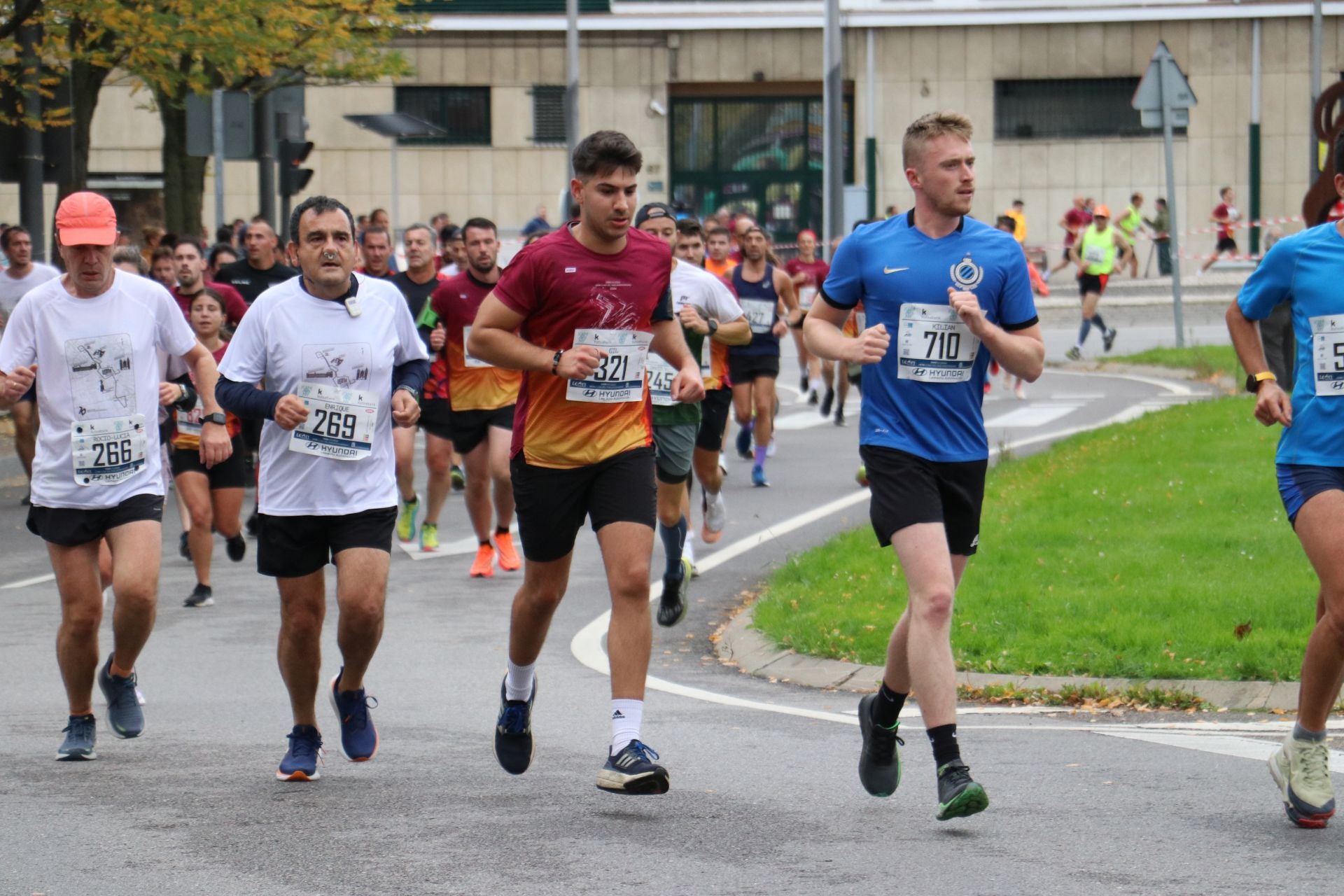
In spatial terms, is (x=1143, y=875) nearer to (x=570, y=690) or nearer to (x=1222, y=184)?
(x=570, y=690)

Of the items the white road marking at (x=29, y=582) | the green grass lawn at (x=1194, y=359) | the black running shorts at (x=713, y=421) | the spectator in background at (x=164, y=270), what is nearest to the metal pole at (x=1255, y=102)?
the green grass lawn at (x=1194, y=359)

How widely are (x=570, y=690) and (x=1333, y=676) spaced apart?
3510mm

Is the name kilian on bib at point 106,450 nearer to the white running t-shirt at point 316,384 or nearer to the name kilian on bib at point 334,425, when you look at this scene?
the white running t-shirt at point 316,384

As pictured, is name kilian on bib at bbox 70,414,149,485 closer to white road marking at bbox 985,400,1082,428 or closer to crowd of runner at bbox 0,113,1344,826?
crowd of runner at bbox 0,113,1344,826

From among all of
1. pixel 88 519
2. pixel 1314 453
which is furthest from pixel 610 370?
pixel 1314 453

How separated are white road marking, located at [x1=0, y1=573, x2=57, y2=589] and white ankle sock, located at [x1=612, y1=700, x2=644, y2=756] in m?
6.61

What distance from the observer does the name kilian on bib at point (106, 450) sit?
281 inches

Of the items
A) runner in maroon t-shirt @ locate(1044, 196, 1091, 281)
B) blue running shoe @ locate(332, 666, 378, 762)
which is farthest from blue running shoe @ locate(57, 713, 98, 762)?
runner in maroon t-shirt @ locate(1044, 196, 1091, 281)

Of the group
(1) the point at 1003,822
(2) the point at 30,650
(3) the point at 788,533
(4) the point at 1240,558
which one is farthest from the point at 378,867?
(3) the point at 788,533

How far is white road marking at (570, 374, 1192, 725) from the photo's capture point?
809cm

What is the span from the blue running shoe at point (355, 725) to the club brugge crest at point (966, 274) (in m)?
2.35

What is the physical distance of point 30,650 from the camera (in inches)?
387

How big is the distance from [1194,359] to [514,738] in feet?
63.5

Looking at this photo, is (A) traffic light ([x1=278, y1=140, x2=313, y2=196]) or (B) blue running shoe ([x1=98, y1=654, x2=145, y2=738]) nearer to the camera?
(B) blue running shoe ([x1=98, y1=654, x2=145, y2=738])
